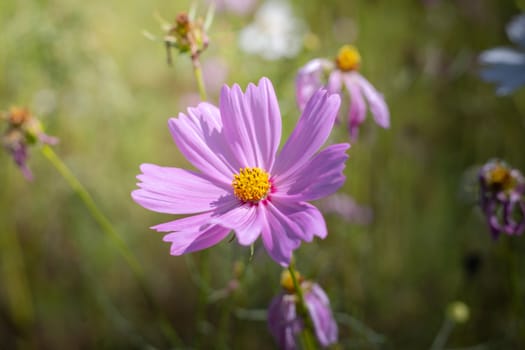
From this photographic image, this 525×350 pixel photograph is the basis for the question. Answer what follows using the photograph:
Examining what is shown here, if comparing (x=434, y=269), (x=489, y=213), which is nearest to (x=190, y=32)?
(x=489, y=213)

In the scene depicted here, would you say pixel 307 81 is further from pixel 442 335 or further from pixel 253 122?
pixel 442 335

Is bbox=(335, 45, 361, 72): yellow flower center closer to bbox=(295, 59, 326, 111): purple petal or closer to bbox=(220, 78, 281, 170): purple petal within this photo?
bbox=(295, 59, 326, 111): purple petal

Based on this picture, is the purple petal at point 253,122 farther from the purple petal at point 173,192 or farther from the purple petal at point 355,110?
the purple petal at point 355,110

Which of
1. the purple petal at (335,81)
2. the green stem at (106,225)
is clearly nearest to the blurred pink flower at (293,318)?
the green stem at (106,225)

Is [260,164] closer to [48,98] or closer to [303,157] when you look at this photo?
[303,157]

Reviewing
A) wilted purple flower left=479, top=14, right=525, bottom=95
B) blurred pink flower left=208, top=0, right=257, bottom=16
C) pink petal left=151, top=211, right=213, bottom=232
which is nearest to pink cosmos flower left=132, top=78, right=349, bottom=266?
pink petal left=151, top=211, right=213, bottom=232

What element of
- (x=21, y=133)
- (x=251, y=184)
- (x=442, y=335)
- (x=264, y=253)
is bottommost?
(x=442, y=335)

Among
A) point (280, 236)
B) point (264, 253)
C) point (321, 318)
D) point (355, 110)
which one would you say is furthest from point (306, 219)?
point (264, 253)
